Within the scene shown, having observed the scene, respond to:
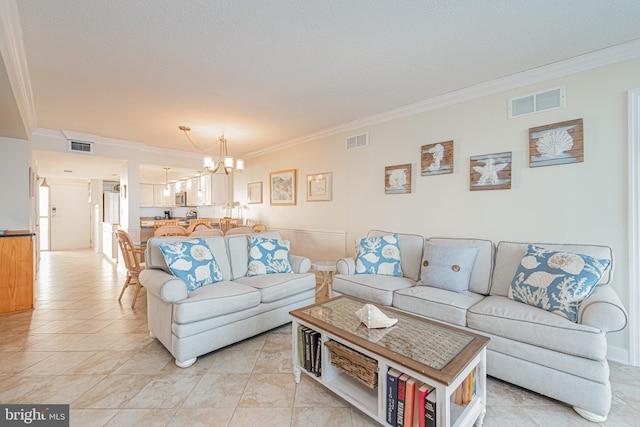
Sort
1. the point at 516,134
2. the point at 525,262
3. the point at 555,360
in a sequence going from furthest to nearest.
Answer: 1. the point at 516,134
2. the point at 525,262
3. the point at 555,360

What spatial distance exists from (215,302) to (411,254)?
2002 millimetres

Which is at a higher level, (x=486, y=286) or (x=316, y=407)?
(x=486, y=286)

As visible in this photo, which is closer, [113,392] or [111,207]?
[113,392]

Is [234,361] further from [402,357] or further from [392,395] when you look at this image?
[402,357]

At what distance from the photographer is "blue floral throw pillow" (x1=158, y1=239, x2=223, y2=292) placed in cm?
236

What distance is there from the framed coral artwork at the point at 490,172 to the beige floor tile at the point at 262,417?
8.51ft

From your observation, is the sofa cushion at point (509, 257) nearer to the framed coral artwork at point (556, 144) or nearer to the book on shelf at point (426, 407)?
the framed coral artwork at point (556, 144)

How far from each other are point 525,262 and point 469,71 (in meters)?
1.75

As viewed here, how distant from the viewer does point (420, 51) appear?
2.21 metres

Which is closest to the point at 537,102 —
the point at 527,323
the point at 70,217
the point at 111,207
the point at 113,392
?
the point at 527,323

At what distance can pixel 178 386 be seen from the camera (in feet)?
6.08

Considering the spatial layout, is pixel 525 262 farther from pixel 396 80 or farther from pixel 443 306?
pixel 396 80

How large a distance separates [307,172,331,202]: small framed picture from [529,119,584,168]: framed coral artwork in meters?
2.54

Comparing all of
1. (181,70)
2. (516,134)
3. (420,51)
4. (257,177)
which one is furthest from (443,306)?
(257,177)
